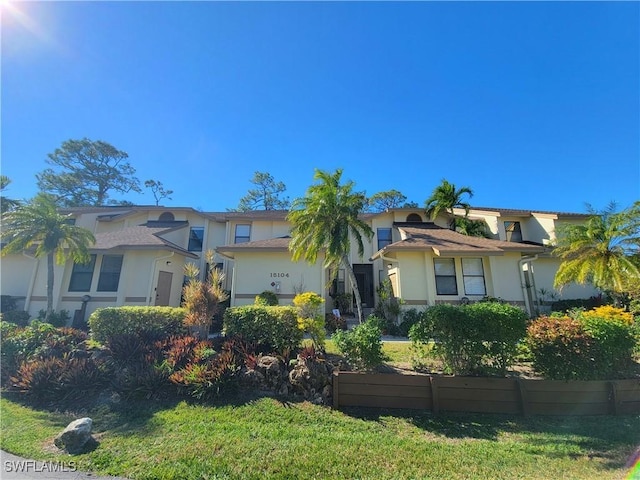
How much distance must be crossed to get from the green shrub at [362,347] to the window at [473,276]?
9700mm

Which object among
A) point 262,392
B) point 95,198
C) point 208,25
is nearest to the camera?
point 262,392

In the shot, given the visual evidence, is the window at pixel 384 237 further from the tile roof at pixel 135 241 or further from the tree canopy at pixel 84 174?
the tree canopy at pixel 84 174

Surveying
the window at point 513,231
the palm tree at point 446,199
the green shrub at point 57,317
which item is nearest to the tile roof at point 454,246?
the palm tree at point 446,199

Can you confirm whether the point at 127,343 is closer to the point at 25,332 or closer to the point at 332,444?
the point at 25,332

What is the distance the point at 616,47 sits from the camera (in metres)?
9.23

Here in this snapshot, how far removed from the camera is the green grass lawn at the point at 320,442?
3.71 m

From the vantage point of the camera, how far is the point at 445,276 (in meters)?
14.2

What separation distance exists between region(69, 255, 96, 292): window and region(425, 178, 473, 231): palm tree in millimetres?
21604

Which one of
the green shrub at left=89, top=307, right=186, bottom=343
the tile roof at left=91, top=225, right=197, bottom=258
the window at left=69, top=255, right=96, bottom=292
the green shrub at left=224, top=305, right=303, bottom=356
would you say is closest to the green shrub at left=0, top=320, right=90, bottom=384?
the green shrub at left=89, top=307, right=186, bottom=343

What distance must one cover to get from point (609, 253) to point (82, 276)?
25.1m

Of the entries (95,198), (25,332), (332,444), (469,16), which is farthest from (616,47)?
(95,198)

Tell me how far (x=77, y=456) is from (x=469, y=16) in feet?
45.6

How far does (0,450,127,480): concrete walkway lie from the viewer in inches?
139

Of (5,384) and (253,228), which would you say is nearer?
(5,384)
